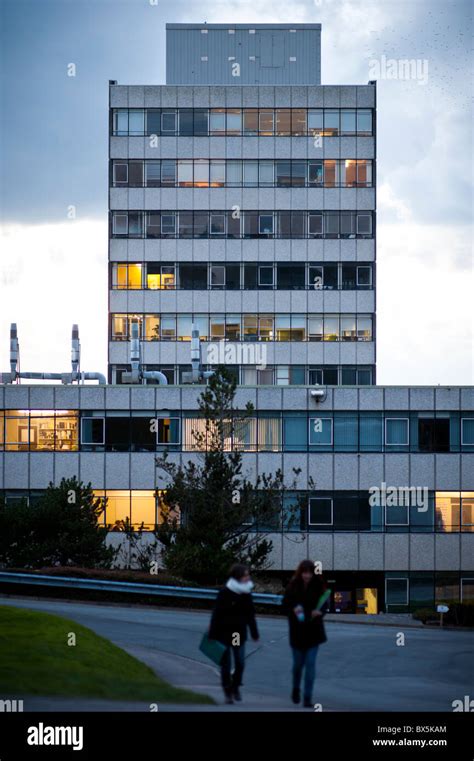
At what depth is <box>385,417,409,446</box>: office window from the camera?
5456 cm

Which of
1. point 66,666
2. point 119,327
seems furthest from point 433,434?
point 66,666

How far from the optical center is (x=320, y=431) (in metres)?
54.7

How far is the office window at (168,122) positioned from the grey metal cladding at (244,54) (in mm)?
3680

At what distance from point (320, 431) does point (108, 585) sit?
21.4m

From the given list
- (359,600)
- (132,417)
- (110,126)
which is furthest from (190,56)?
(359,600)

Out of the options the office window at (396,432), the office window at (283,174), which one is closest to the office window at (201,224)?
the office window at (283,174)

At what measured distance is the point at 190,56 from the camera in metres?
75.9

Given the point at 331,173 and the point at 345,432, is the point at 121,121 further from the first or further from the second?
the point at 345,432

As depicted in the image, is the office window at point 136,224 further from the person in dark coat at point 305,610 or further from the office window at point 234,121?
the person in dark coat at point 305,610

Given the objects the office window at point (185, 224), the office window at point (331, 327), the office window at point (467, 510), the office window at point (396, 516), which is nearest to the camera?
the office window at point (396, 516)

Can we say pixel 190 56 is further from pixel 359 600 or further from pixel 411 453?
pixel 359 600

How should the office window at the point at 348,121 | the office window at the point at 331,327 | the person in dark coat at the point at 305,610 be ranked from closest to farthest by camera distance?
the person in dark coat at the point at 305,610 < the office window at the point at 331,327 < the office window at the point at 348,121

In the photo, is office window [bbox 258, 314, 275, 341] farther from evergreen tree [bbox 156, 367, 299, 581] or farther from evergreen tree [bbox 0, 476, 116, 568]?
evergreen tree [bbox 0, 476, 116, 568]

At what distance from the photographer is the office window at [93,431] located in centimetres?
5462
